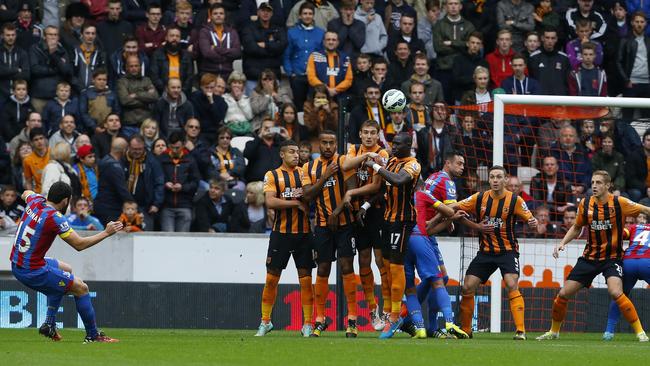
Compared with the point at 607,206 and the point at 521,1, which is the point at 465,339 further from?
the point at 521,1

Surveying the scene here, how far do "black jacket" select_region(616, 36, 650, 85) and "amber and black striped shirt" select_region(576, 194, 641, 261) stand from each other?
8.39 metres

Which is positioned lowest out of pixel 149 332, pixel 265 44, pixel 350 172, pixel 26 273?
pixel 149 332

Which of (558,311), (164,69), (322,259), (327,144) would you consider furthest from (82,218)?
(558,311)

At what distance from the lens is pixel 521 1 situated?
24531mm

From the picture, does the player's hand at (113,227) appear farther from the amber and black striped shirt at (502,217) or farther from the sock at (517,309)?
the sock at (517,309)

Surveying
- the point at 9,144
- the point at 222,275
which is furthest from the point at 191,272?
the point at 9,144

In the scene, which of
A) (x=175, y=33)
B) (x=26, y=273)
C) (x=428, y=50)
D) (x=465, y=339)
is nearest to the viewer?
(x=26, y=273)

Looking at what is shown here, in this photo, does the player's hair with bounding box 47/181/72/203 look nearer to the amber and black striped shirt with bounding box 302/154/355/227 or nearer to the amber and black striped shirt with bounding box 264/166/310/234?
the amber and black striped shirt with bounding box 264/166/310/234

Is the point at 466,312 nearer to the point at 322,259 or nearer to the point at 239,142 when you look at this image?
the point at 322,259

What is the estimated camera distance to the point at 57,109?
21422 mm

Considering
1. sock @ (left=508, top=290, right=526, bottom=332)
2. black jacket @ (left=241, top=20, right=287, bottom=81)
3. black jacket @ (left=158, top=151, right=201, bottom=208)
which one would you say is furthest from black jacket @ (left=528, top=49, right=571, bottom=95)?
sock @ (left=508, top=290, right=526, bottom=332)

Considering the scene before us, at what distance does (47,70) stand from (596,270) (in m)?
10.5

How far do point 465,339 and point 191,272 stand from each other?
242 inches

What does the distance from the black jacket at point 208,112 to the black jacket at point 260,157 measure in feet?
3.57
